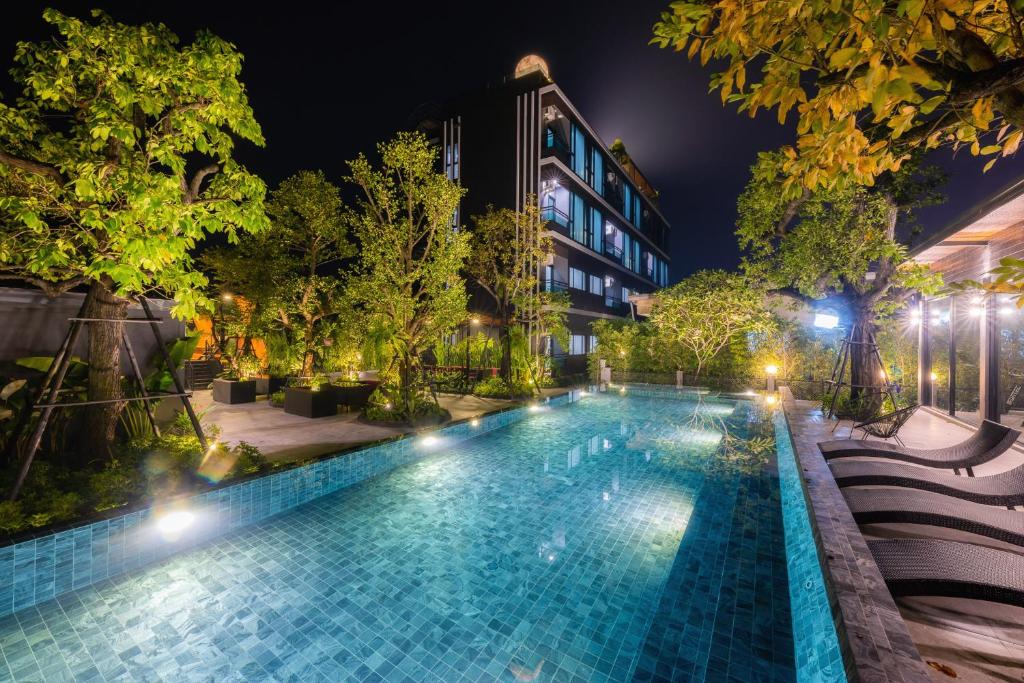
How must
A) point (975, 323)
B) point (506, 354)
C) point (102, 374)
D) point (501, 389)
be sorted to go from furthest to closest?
point (501, 389)
point (506, 354)
point (975, 323)
point (102, 374)

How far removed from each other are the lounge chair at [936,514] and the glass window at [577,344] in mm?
17167

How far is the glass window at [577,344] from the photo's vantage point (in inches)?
837

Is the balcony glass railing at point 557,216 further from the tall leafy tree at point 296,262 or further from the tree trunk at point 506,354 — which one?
the tall leafy tree at point 296,262

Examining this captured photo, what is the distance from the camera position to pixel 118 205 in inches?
170

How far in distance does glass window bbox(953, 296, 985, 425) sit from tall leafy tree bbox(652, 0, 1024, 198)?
1010 cm

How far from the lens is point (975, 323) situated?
1005cm

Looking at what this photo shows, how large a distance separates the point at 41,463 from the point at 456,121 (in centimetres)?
2188

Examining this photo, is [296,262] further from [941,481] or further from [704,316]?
[941,481]

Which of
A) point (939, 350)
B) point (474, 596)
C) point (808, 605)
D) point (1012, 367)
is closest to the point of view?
point (808, 605)

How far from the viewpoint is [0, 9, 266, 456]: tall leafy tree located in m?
3.59

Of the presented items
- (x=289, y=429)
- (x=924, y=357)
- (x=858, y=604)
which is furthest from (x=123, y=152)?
(x=924, y=357)

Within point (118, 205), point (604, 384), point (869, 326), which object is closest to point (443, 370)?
point (604, 384)

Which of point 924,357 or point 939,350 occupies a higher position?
point 939,350

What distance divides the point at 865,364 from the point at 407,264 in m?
11.0
